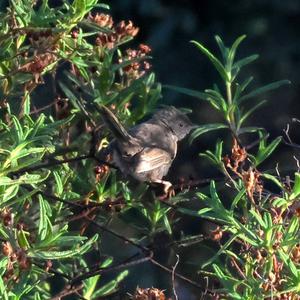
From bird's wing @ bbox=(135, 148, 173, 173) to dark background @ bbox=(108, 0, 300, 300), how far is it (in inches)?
160

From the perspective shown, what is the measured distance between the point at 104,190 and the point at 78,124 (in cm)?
35

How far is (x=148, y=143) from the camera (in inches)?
259

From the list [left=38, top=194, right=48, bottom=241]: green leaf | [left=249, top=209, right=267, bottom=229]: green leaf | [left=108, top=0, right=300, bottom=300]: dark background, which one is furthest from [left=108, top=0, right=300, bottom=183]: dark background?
[left=249, top=209, right=267, bottom=229]: green leaf

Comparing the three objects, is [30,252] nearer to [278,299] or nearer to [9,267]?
[9,267]

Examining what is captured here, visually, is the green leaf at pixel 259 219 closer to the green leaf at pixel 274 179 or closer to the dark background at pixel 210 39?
the green leaf at pixel 274 179

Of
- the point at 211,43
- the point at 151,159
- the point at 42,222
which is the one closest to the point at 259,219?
the point at 42,222

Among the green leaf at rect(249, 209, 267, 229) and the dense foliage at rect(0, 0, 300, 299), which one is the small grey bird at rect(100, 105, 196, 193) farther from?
the green leaf at rect(249, 209, 267, 229)

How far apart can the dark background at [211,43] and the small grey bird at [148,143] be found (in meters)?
3.64

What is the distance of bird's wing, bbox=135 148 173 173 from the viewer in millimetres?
6148

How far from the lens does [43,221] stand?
4293 millimetres

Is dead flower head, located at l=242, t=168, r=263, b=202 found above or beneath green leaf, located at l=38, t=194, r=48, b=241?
above

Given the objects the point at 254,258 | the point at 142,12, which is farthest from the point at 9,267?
the point at 142,12

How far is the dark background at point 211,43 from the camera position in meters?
10.8

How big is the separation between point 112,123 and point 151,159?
54.0 inches
